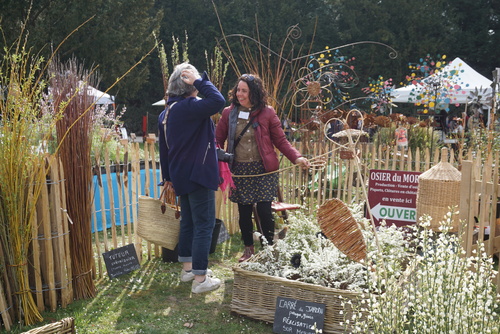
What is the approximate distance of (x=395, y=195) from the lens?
408cm

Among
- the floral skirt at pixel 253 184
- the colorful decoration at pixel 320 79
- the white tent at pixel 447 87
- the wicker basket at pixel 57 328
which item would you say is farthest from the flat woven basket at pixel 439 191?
the white tent at pixel 447 87

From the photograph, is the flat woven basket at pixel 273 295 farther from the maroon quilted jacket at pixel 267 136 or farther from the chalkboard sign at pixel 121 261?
the chalkboard sign at pixel 121 261

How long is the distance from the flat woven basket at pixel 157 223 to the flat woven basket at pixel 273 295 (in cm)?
77

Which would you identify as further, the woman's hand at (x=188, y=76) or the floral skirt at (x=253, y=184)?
the floral skirt at (x=253, y=184)

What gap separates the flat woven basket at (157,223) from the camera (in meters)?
3.52

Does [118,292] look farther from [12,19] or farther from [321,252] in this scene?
[12,19]

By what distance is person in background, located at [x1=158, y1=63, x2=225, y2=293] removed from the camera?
306 centimetres

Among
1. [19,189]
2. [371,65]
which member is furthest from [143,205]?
[371,65]

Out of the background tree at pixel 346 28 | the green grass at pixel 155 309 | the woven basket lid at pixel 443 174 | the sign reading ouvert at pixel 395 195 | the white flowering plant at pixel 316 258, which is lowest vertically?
the green grass at pixel 155 309

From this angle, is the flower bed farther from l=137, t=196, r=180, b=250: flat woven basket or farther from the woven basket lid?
the woven basket lid

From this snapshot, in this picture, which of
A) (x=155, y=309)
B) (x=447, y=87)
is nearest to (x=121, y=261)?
(x=155, y=309)

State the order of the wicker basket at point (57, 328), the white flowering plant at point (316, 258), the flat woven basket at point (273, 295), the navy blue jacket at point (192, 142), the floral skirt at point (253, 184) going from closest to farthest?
the wicker basket at point (57, 328)
the flat woven basket at point (273, 295)
the white flowering plant at point (316, 258)
the navy blue jacket at point (192, 142)
the floral skirt at point (253, 184)

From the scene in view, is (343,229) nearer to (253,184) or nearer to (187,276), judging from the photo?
(253,184)

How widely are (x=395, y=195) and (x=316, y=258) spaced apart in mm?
1450
